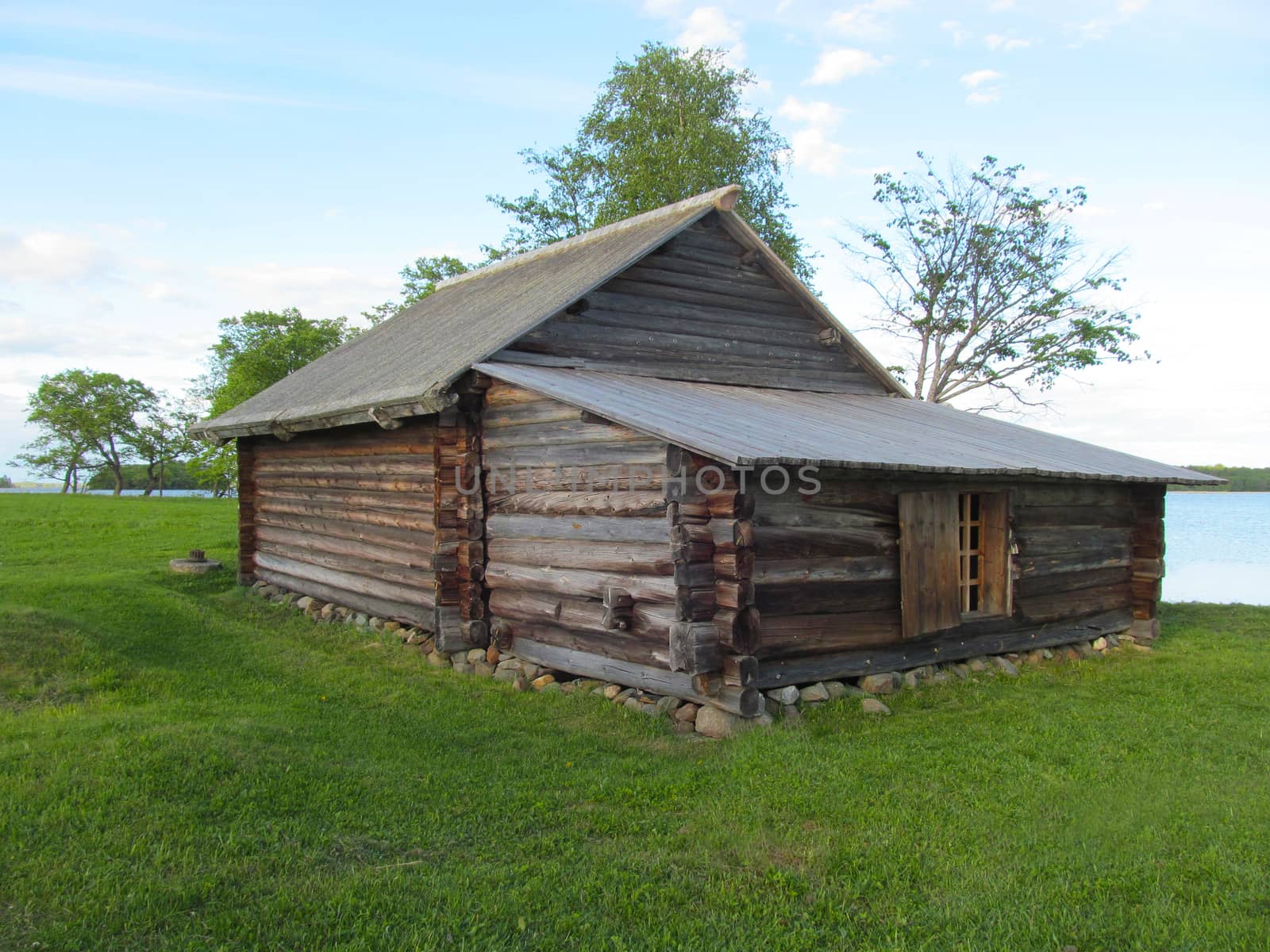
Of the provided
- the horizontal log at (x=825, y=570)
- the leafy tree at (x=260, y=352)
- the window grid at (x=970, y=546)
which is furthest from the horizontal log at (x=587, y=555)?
the leafy tree at (x=260, y=352)

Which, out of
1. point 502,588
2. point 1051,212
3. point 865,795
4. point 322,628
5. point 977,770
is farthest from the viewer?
point 1051,212

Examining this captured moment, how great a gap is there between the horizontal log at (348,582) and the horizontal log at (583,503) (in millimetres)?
1780

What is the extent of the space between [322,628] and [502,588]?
12.2 ft

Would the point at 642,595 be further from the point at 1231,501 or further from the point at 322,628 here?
the point at 1231,501

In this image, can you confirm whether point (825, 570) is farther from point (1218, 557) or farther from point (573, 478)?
point (1218, 557)

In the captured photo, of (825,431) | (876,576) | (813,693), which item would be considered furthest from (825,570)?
(825,431)

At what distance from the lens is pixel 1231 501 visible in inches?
2579

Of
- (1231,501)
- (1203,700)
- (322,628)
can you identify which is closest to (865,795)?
(1203,700)

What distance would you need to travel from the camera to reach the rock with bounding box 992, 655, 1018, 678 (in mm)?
10172

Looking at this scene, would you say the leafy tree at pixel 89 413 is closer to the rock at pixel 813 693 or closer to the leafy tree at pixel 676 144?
the leafy tree at pixel 676 144

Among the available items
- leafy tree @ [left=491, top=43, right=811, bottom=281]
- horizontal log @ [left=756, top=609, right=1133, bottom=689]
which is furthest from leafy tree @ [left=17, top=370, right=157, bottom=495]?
horizontal log @ [left=756, top=609, right=1133, bottom=689]

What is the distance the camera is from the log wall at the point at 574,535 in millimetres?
A: 8445

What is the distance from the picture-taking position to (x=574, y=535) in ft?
30.4

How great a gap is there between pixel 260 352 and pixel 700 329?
28.4 meters
